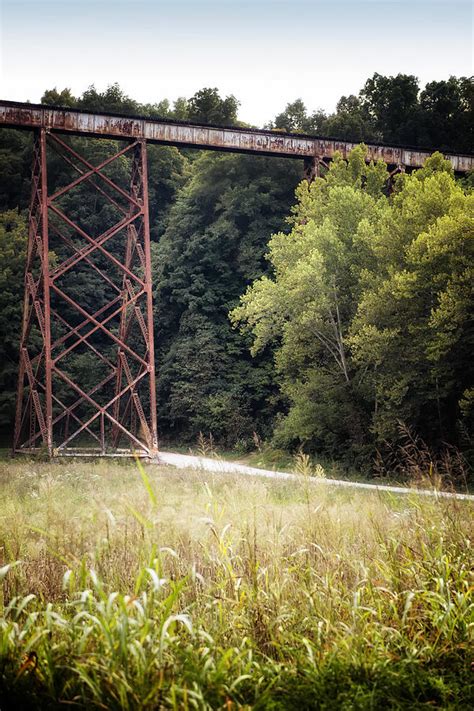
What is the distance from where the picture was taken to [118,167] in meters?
35.7

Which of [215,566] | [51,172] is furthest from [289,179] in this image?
[215,566]

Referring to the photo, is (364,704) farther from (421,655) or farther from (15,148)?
(15,148)

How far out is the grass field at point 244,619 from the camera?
2.15m

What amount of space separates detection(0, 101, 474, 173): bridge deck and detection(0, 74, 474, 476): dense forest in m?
1.00

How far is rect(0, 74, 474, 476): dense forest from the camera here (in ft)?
47.6

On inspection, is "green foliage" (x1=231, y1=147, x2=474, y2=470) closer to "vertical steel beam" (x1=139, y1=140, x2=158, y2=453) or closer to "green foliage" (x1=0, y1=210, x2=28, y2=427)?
"vertical steel beam" (x1=139, y1=140, x2=158, y2=453)

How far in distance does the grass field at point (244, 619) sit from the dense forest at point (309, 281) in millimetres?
3671

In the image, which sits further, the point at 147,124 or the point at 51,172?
the point at 51,172

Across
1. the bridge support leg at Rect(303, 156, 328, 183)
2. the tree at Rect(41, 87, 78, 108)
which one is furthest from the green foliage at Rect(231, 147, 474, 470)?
the tree at Rect(41, 87, 78, 108)

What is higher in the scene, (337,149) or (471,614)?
(337,149)

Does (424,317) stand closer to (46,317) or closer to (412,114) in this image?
(46,317)

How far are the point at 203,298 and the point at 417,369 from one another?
1507 centimetres

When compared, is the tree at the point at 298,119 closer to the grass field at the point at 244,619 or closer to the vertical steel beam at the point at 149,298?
the vertical steel beam at the point at 149,298

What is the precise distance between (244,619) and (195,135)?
56.1 ft
